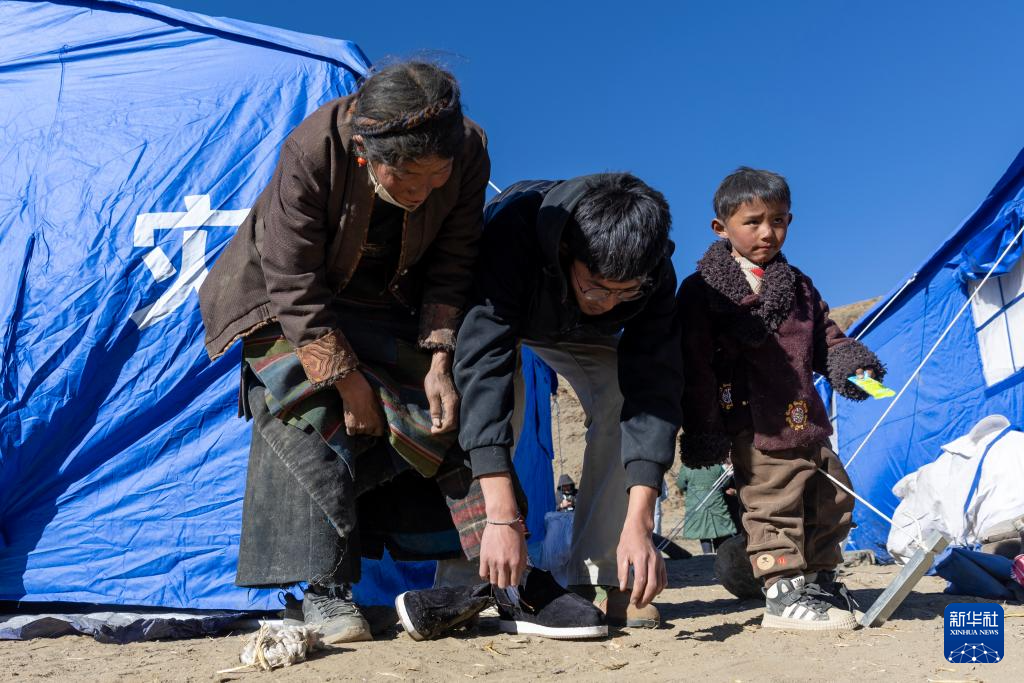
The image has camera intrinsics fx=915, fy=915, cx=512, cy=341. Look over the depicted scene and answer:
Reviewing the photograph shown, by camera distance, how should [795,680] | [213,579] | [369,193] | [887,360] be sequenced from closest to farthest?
[795,680] → [369,193] → [213,579] → [887,360]

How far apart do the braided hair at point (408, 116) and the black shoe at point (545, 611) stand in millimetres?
1034

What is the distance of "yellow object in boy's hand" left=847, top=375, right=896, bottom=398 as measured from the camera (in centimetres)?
232

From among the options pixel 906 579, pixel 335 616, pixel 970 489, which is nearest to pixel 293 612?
pixel 335 616

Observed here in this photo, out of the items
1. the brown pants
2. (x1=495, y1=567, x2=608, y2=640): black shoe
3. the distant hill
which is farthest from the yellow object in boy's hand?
the distant hill

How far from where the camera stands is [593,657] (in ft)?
6.45

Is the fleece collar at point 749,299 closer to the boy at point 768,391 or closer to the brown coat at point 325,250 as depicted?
the boy at point 768,391

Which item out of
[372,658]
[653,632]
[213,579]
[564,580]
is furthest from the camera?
[564,580]

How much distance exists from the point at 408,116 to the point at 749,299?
1.10 metres

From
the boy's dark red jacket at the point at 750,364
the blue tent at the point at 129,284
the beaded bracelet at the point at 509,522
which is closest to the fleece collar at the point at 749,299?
the boy's dark red jacket at the point at 750,364

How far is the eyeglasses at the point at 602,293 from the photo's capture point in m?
2.13

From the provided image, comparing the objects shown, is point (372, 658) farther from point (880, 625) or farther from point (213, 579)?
point (880, 625)

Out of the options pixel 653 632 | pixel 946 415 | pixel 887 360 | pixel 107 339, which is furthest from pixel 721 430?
pixel 887 360

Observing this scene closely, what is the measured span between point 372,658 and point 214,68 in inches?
84.2

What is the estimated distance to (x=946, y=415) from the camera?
4.54 metres
